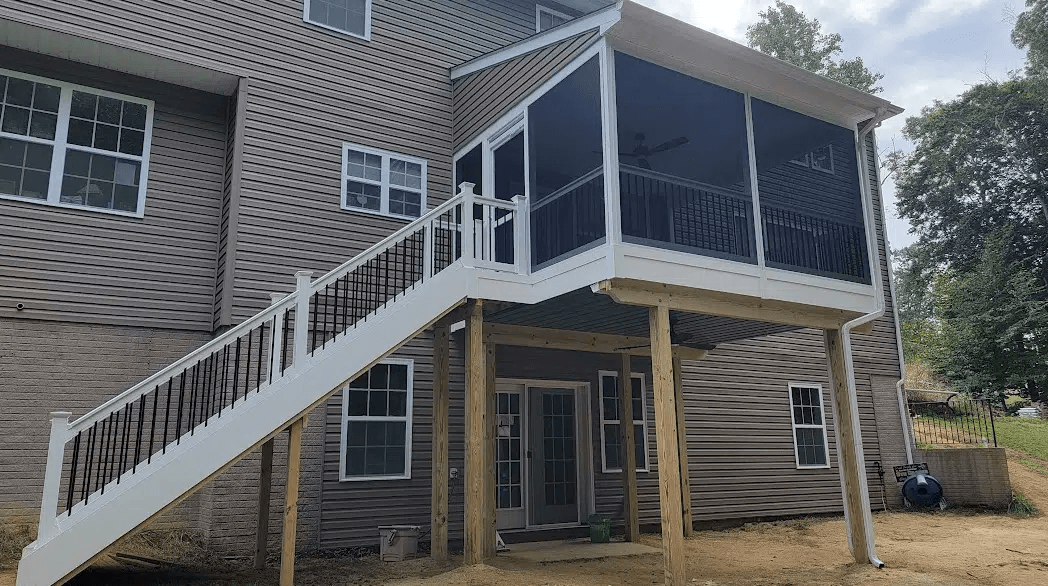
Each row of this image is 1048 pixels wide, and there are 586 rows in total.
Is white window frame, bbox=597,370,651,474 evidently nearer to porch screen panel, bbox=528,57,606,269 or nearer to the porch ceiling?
the porch ceiling

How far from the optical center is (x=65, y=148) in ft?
30.0

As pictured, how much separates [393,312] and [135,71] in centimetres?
513

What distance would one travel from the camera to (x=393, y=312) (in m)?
7.66

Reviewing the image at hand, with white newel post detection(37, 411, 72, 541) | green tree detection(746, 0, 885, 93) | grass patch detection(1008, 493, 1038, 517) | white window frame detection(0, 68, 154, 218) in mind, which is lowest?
grass patch detection(1008, 493, 1038, 517)

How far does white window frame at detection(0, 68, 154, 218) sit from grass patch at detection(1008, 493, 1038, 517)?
15484 millimetres

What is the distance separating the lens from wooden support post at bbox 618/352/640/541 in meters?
10.7

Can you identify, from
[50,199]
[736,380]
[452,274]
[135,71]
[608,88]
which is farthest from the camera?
[736,380]

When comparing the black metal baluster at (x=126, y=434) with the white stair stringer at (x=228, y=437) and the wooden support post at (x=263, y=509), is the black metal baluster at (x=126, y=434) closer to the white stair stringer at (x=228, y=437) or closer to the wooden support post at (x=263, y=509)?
the white stair stringer at (x=228, y=437)

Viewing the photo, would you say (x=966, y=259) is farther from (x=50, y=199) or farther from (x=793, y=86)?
(x=50, y=199)

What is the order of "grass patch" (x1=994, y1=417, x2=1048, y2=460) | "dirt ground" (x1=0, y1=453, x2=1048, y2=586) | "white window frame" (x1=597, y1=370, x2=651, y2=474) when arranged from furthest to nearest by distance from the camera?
"grass patch" (x1=994, y1=417, x2=1048, y2=460), "white window frame" (x1=597, y1=370, x2=651, y2=474), "dirt ground" (x1=0, y1=453, x2=1048, y2=586)

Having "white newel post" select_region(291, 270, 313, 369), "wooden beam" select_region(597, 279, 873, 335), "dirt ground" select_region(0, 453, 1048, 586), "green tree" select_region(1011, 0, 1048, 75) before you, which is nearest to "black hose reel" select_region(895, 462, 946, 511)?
"dirt ground" select_region(0, 453, 1048, 586)

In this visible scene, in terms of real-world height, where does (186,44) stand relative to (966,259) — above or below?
below

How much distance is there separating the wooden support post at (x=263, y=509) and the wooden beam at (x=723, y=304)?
13.6 feet

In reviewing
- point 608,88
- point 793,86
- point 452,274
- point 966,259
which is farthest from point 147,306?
point 966,259
